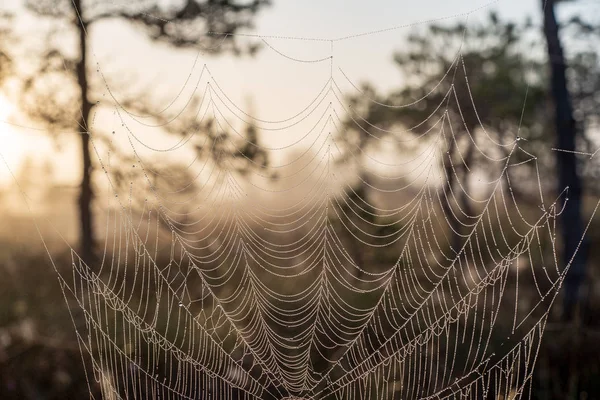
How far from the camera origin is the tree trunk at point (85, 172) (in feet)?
32.4

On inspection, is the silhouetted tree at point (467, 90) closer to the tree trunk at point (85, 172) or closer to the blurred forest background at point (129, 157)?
the blurred forest background at point (129, 157)

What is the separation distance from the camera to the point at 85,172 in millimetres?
10266

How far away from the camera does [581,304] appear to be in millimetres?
10836

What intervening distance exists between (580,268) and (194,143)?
6.69 m

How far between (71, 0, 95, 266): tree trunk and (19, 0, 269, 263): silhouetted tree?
15 mm

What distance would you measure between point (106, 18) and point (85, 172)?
248 cm

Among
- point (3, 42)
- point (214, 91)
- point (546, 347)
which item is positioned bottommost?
point (546, 347)

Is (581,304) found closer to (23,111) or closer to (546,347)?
(546,347)

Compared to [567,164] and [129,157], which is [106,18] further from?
[567,164]

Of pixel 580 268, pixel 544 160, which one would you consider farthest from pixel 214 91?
pixel 544 160

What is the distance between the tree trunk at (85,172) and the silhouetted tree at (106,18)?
2cm

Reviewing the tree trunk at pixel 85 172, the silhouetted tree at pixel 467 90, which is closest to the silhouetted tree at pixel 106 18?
the tree trunk at pixel 85 172

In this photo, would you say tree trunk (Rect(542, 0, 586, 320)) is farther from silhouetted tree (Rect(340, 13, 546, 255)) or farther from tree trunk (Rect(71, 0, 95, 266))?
tree trunk (Rect(71, 0, 95, 266))

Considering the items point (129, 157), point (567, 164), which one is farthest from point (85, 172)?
point (567, 164)
